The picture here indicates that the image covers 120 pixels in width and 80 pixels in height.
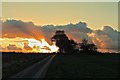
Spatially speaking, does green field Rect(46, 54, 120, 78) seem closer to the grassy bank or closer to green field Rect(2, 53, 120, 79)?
green field Rect(2, 53, 120, 79)

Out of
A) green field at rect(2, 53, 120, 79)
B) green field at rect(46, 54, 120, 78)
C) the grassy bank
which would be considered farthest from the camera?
the grassy bank

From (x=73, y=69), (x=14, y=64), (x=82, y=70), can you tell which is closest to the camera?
(x=82, y=70)

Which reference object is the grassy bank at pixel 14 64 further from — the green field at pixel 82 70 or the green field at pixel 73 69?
the green field at pixel 82 70

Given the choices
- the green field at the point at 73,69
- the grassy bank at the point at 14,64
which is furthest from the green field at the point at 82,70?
the grassy bank at the point at 14,64

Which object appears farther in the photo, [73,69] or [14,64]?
[14,64]

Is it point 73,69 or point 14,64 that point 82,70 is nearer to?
point 73,69

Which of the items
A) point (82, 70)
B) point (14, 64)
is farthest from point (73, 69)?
point (14, 64)

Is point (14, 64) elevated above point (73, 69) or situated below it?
above

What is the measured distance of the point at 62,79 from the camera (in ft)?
91.7

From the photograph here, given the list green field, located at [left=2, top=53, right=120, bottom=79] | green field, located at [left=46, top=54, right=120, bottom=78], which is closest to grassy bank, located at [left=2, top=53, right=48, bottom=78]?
green field, located at [left=2, top=53, right=120, bottom=79]

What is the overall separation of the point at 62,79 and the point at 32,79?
273cm

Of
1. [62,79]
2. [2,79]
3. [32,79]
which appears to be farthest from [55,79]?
[2,79]

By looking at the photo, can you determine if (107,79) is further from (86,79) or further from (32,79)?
(32,79)

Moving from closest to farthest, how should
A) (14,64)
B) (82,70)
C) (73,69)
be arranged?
(82,70), (73,69), (14,64)
